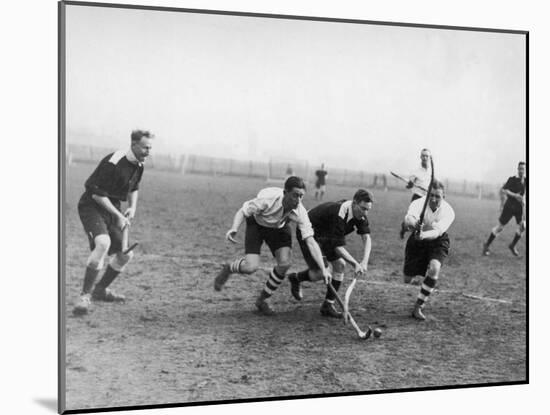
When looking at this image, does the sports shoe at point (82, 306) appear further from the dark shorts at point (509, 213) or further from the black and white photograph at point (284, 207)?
the dark shorts at point (509, 213)

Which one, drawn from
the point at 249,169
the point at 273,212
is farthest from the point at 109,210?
the point at 273,212

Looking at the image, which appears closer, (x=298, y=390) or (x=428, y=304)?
(x=298, y=390)

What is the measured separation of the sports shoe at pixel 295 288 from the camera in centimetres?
609

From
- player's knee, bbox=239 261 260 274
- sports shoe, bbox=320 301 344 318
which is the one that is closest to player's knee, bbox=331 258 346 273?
sports shoe, bbox=320 301 344 318

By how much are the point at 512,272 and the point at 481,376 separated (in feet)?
2.68

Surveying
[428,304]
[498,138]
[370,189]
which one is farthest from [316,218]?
[498,138]

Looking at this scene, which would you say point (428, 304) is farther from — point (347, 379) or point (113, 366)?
point (113, 366)

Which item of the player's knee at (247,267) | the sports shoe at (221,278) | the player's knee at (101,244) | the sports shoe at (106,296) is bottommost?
the sports shoe at (106,296)

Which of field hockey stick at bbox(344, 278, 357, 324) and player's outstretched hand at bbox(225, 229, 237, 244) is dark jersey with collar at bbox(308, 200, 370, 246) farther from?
player's outstretched hand at bbox(225, 229, 237, 244)

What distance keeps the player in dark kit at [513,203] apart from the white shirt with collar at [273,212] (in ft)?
4.94

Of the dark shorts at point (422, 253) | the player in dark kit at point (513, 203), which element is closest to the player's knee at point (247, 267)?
the dark shorts at point (422, 253)

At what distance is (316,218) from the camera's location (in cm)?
607

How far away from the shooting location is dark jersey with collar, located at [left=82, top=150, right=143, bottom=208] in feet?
18.5

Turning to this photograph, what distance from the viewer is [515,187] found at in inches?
262
